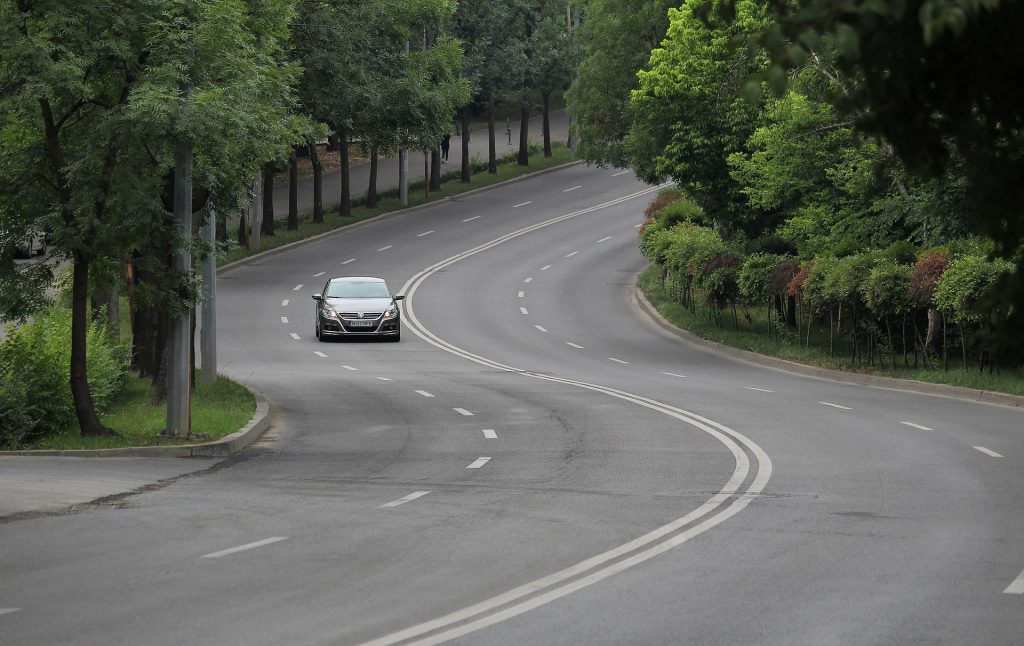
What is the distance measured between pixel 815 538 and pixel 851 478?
391 centimetres

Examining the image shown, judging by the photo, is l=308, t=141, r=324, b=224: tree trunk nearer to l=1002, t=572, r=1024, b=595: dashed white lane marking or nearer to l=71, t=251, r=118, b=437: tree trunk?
l=71, t=251, r=118, b=437: tree trunk

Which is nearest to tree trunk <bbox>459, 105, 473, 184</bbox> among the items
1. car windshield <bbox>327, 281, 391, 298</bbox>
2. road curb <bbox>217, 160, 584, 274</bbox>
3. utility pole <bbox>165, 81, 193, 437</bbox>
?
road curb <bbox>217, 160, 584, 274</bbox>

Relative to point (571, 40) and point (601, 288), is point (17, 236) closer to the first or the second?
point (601, 288)

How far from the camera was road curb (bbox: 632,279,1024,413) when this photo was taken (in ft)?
84.7

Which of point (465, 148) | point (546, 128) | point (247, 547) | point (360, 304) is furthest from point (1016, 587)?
point (546, 128)

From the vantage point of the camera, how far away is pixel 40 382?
2100cm

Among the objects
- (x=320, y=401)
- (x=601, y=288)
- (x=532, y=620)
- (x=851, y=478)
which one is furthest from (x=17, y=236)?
(x=601, y=288)

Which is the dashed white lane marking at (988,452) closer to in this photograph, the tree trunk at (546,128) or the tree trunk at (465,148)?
the tree trunk at (465,148)

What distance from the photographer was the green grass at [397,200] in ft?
194

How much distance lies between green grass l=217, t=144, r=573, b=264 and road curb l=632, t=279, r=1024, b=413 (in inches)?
703

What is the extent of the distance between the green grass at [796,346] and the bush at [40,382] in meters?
15.7

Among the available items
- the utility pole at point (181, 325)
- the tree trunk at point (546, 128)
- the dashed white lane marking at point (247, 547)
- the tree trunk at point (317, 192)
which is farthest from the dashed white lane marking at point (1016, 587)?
the tree trunk at point (546, 128)

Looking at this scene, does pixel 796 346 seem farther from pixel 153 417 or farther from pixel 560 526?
pixel 560 526

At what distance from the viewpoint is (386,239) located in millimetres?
59812
